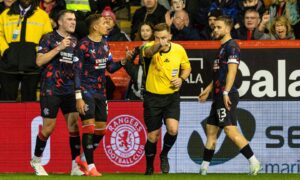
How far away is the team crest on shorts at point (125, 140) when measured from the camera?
17.5 metres

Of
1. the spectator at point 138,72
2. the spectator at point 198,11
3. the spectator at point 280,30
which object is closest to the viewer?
the spectator at point 138,72

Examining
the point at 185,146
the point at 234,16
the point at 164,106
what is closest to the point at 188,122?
the point at 185,146

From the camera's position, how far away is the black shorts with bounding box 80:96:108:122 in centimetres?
1580

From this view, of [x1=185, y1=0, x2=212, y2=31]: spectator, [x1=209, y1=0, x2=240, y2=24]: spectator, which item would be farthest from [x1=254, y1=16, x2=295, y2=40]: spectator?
[x1=185, y1=0, x2=212, y2=31]: spectator

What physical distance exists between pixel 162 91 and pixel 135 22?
14.2 feet

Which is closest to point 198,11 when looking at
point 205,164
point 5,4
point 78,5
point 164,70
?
point 78,5

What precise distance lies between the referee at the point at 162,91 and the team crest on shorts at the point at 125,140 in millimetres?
1379

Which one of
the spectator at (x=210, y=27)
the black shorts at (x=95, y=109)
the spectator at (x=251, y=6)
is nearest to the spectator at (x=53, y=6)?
the spectator at (x=210, y=27)

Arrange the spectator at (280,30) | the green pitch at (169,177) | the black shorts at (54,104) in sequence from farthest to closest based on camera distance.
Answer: the spectator at (280,30) → the black shorts at (54,104) → the green pitch at (169,177)

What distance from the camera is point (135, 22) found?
2009 cm

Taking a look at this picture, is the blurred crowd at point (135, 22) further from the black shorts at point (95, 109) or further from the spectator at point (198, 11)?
the black shorts at point (95, 109)

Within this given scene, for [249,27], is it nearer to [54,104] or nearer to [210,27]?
[210,27]

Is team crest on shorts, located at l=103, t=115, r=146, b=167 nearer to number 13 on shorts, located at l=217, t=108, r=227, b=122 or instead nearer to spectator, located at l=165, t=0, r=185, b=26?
number 13 on shorts, located at l=217, t=108, r=227, b=122

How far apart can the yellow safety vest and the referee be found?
14.1 ft
